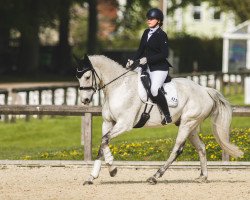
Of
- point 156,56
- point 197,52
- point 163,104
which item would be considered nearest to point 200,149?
point 163,104

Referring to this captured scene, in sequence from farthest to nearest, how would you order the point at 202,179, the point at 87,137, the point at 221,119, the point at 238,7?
the point at 238,7
the point at 87,137
the point at 221,119
the point at 202,179

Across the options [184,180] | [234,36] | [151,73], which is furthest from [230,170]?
[234,36]

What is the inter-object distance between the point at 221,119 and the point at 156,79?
4.69ft

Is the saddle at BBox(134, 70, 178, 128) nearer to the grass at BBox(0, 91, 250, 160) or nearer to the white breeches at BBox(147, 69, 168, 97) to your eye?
the white breeches at BBox(147, 69, 168, 97)

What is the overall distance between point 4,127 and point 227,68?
24165 mm

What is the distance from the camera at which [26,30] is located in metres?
56.9

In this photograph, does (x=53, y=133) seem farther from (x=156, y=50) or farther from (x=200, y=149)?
(x=156, y=50)

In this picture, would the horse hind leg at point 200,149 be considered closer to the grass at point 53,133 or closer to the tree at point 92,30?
the grass at point 53,133

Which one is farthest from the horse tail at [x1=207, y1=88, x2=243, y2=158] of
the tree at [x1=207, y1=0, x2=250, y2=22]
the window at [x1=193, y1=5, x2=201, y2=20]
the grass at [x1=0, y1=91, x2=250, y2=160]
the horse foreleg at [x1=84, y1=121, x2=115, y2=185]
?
the window at [x1=193, y1=5, x2=201, y2=20]

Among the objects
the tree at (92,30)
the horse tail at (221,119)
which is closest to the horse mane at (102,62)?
the horse tail at (221,119)

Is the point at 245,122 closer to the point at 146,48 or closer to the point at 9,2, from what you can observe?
the point at 146,48

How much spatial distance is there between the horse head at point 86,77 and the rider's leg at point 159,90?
2.78 ft

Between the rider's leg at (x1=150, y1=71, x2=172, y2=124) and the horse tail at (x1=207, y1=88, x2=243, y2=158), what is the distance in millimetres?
1013

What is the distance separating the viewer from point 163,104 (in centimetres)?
1477
